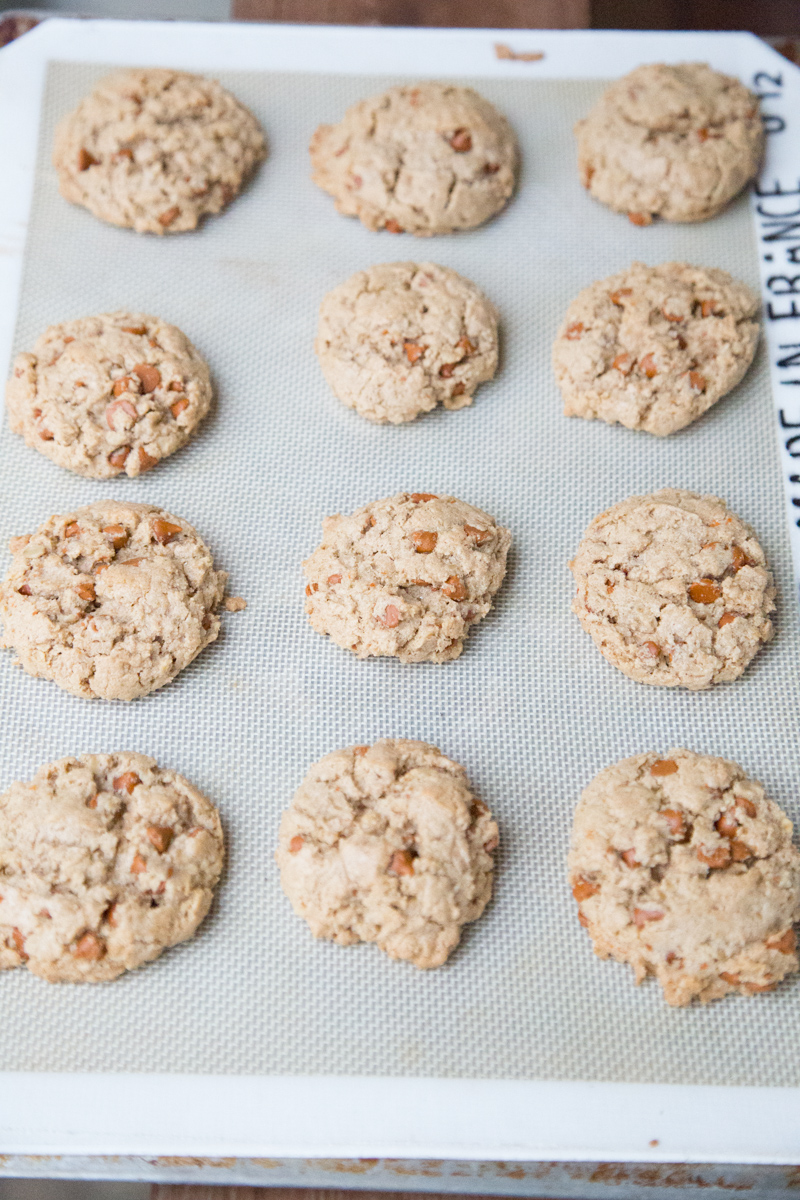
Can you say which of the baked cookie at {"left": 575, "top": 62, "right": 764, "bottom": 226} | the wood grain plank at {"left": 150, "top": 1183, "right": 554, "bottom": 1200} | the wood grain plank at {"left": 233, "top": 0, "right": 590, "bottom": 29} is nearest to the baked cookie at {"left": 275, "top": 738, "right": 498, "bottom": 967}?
the wood grain plank at {"left": 150, "top": 1183, "right": 554, "bottom": 1200}

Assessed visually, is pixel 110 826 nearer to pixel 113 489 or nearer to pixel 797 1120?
pixel 113 489

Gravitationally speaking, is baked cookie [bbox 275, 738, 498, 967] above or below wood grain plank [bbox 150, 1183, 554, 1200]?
above

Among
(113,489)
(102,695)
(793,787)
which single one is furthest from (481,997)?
(113,489)

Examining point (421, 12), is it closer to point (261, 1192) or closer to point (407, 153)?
point (407, 153)

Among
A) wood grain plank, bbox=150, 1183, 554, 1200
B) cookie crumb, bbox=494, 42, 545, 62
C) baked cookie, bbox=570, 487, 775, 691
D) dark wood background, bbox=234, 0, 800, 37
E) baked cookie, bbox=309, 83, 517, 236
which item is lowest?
wood grain plank, bbox=150, 1183, 554, 1200

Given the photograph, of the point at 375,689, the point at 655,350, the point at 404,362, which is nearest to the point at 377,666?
the point at 375,689

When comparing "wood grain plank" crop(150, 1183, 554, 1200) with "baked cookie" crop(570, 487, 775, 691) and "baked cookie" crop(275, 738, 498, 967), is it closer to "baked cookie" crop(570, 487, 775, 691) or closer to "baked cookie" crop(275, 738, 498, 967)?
"baked cookie" crop(275, 738, 498, 967)
